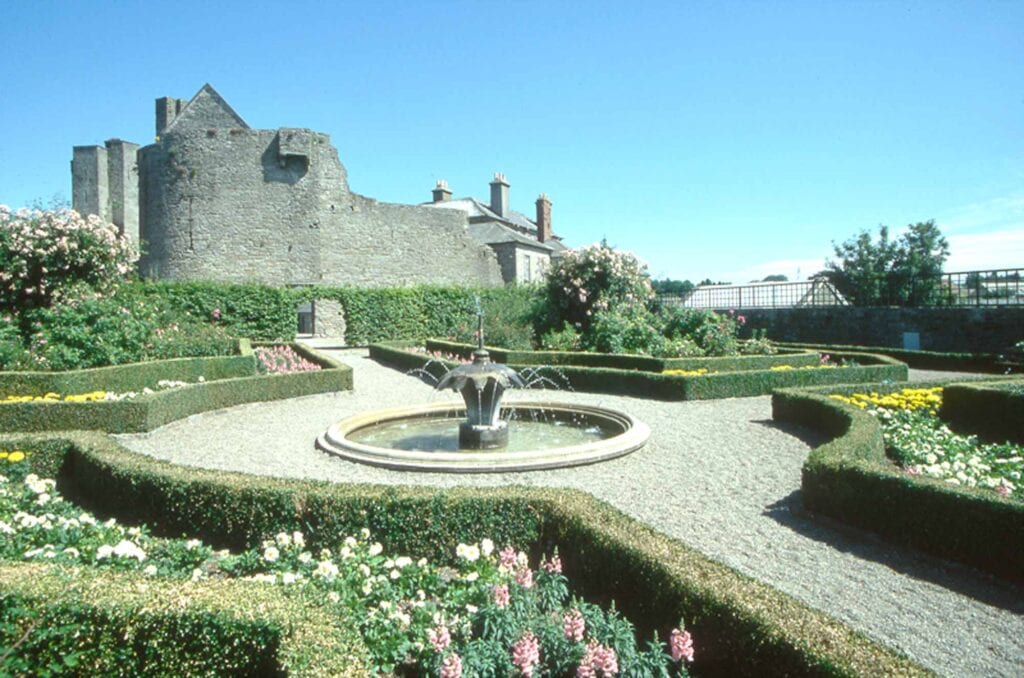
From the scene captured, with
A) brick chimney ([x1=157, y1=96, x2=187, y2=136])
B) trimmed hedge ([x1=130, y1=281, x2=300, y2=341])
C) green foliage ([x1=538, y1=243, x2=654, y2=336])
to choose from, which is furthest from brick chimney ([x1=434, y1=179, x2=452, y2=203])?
green foliage ([x1=538, y1=243, x2=654, y2=336])

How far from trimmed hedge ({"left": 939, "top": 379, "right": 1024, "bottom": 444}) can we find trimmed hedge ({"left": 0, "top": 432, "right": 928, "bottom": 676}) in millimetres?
6442

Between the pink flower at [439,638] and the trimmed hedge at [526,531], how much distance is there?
1122 mm

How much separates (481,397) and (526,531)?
366cm

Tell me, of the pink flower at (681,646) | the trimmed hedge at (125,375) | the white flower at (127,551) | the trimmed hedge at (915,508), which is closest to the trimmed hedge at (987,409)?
the trimmed hedge at (915,508)

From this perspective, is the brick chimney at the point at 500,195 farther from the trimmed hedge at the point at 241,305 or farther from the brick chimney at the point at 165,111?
the trimmed hedge at the point at 241,305

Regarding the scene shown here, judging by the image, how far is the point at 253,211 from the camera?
2923cm

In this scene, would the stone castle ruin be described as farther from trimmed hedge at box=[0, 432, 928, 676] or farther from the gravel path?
trimmed hedge at box=[0, 432, 928, 676]

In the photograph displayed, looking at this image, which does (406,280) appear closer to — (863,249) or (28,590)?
(863,249)

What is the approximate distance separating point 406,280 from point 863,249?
23.1 metres

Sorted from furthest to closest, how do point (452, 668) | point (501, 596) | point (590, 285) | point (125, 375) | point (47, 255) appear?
point (590, 285)
point (47, 255)
point (125, 375)
point (501, 596)
point (452, 668)

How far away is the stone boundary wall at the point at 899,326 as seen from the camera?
18125mm

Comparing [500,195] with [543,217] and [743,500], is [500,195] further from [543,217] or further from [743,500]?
[743,500]

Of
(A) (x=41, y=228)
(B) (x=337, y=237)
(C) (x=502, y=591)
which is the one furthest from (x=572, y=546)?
(B) (x=337, y=237)

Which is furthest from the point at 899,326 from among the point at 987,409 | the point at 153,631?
the point at 153,631
